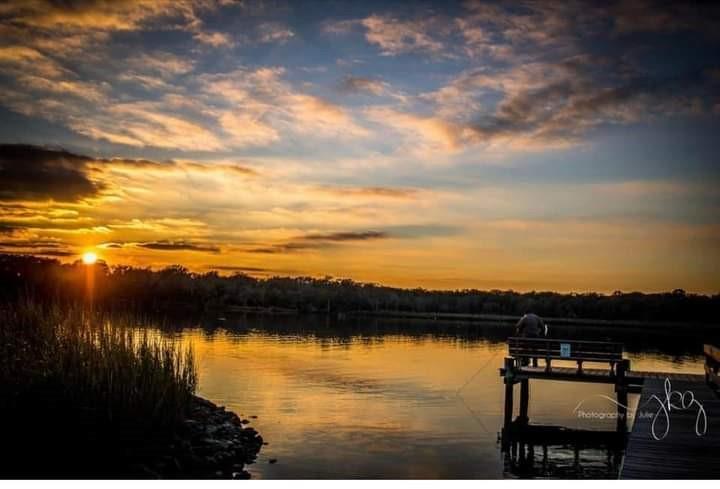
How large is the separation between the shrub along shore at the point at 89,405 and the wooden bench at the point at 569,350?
5.18 metres

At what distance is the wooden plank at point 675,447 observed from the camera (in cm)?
684

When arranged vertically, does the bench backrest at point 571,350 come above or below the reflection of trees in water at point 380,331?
above

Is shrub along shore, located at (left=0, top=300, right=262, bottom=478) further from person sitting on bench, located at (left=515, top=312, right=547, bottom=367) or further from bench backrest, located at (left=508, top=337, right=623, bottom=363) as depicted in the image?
person sitting on bench, located at (left=515, top=312, right=547, bottom=367)

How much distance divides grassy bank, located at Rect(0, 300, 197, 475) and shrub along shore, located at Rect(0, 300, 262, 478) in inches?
0.4

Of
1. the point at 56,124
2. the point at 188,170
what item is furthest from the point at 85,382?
the point at 188,170

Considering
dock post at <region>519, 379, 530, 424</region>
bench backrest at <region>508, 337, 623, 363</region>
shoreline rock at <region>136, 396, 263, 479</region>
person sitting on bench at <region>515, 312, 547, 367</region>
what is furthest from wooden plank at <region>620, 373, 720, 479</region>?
shoreline rock at <region>136, 396, 263, 479</region>

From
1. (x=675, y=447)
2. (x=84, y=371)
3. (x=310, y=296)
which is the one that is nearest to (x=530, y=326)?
(x=675, y=447)

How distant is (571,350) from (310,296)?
77.2ft

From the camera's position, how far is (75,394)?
865 centimetres

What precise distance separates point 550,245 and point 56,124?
8.33 m

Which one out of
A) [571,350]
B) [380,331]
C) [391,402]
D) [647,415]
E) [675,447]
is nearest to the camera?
[675,447]
